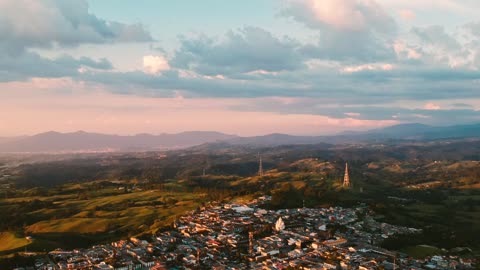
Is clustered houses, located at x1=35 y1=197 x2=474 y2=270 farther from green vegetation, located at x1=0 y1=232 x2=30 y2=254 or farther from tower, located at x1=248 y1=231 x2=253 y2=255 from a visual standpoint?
green vegetation, located at x1=0 y1=232 x2=30 y2=254

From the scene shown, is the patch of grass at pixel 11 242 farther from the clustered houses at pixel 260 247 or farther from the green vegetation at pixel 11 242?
the clustered houses at pixel 260 247

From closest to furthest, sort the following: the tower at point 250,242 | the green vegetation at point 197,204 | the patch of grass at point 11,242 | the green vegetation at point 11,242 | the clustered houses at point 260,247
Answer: the clustered houses at point 260,247 < the tower at point 250,242 < the green vegetation at point 11,242 < the patch of grass at point 11,242 < the green vegetation at point 197,204

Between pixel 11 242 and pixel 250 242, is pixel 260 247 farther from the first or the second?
pixel 11 242

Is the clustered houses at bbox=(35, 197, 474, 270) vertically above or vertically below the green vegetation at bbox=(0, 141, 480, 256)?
above

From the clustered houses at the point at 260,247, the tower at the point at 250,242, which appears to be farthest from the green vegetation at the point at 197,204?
the tower at the point at 250,242

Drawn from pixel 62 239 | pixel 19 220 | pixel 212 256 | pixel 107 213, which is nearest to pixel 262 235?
pixel 212 256

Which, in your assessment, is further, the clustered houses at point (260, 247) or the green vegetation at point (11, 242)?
the green vegetation at point (11, 242)


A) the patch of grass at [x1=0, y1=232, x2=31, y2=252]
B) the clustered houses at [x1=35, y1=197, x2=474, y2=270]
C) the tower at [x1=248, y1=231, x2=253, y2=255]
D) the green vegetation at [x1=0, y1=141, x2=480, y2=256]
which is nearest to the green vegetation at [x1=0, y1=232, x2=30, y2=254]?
the patch of grass at [x1=0, y1=232, x2=31, y2=252]

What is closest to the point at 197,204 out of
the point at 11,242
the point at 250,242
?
the point at 11,242
